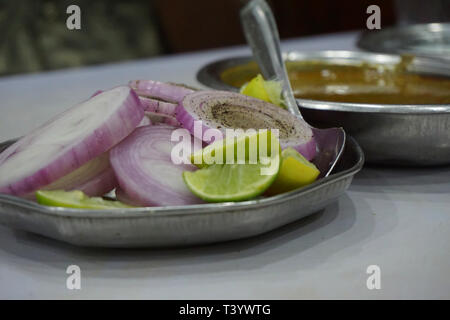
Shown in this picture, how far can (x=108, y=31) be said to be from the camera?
284 centimetres

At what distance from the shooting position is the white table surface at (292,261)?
74 cm

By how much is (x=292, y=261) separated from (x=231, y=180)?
134 mm

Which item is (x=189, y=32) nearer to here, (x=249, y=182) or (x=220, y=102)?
(x=220, y=102)

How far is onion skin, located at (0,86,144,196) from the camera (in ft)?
2.55

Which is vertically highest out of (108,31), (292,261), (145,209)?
(108,31)

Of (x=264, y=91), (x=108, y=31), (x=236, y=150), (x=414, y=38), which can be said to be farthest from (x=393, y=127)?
(x=108, y=31)

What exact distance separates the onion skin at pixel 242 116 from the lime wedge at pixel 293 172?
1.7 inches

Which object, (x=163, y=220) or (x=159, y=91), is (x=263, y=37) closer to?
(x=159, y=91)

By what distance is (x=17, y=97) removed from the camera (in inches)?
65.8

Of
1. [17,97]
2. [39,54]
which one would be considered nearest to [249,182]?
[17,97]

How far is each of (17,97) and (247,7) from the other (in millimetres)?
735

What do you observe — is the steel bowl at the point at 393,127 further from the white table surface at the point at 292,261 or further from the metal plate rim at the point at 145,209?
the metal plate rim at the point at 145,209

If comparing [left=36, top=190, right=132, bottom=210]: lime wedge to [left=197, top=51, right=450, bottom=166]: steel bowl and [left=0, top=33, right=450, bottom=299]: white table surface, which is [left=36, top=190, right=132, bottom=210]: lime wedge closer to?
[left=0, top=33, right=450, bottom=299]: white table surface

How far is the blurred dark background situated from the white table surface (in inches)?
66.9
